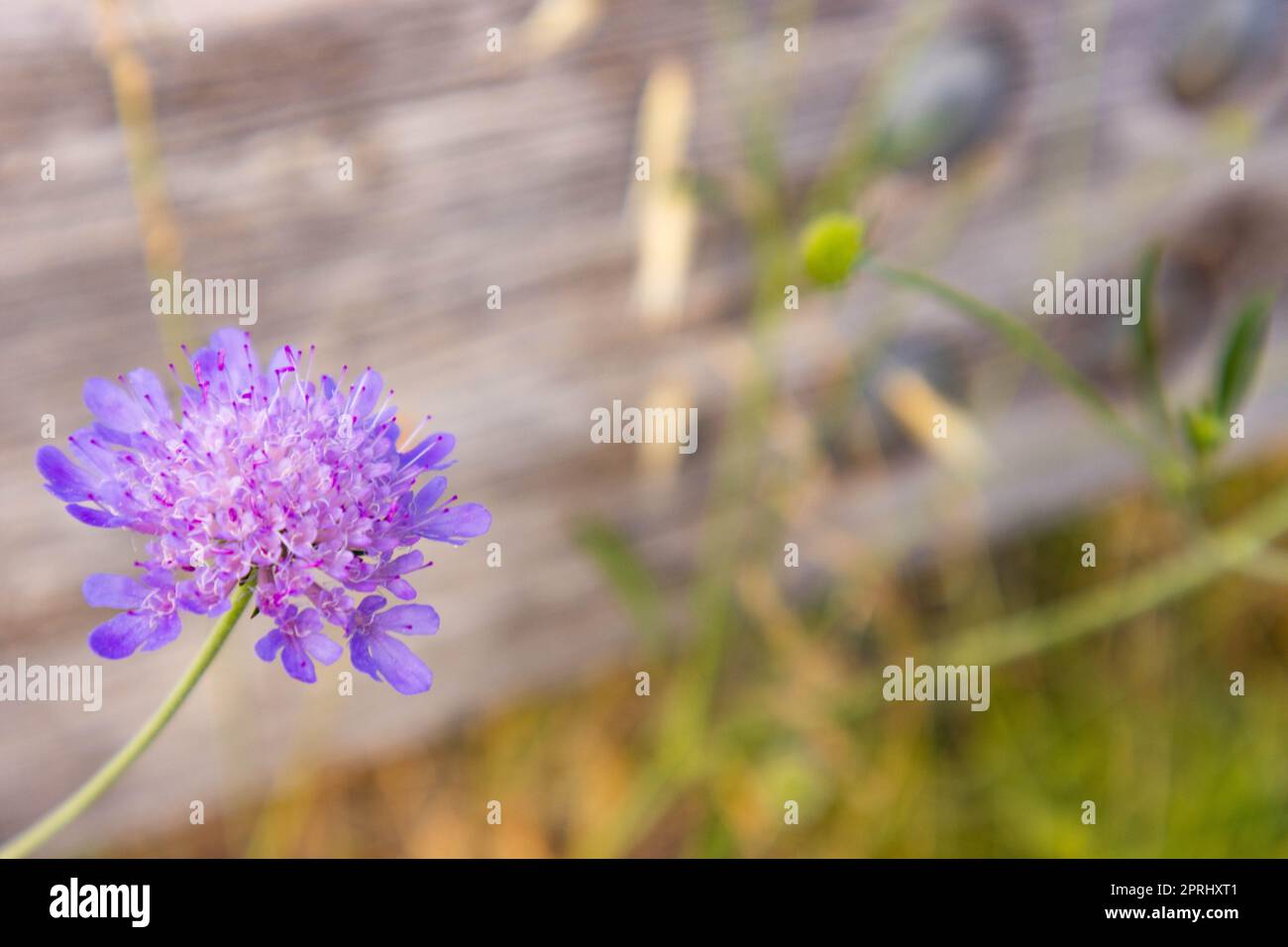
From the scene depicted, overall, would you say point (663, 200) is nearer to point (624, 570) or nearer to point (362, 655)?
point (624, 570)

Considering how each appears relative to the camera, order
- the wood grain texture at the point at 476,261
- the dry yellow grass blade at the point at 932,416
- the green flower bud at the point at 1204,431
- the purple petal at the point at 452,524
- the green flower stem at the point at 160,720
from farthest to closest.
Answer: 1. the dry yellow grass blade at the point at 932,416
2. the wood grain texture at the point at 476,261
3. the green flower bud at the point at 1204,431
4. the purple petal at the point at 452,524
5. the green flower stem at the point at 160,720

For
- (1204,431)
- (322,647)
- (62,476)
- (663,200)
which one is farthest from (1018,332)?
(62,476)

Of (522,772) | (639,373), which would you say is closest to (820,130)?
(639,373)

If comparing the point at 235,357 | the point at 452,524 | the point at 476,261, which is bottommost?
the point at 452,524

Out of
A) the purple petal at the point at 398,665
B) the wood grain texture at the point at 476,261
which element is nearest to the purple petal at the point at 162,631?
the purple petal at the point at 398,665

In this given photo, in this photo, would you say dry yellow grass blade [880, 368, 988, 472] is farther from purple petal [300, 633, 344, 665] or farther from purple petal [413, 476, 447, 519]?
purple petal [300, 633, 344, 665]

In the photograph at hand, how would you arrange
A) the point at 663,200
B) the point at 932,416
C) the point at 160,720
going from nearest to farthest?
the point at 160,720
the point at 663,200
the point at 932,416

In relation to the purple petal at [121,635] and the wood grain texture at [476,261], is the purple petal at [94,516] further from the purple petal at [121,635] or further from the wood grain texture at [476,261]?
the wood grain texture at [476,261]
